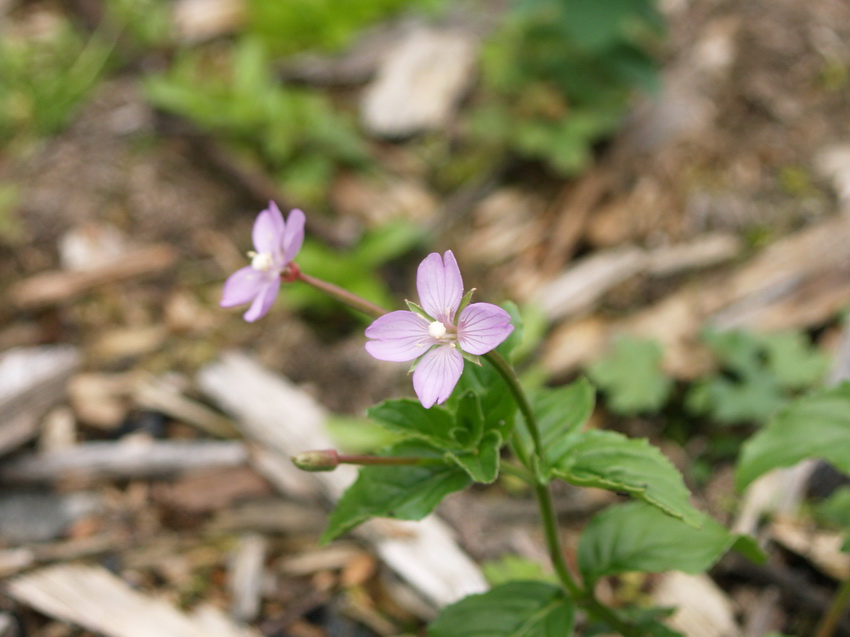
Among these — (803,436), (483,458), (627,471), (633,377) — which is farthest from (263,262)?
(633,377)

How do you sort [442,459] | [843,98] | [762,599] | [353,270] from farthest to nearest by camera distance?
[843,98] < [353,270] < [762,599] < [442,459]

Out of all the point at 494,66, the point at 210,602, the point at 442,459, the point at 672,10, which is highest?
the point at 672,10

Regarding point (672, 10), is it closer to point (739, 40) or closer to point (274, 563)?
point (739, 40)

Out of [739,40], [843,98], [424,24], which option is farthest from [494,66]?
[843,98]

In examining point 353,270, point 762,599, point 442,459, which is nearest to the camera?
point 442,459

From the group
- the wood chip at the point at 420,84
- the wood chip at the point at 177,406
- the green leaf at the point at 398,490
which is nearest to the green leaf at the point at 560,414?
the green leaf at the point at 398,490

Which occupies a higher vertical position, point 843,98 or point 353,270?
point 843,98

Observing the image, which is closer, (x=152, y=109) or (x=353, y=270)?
(x=353, y=270)
